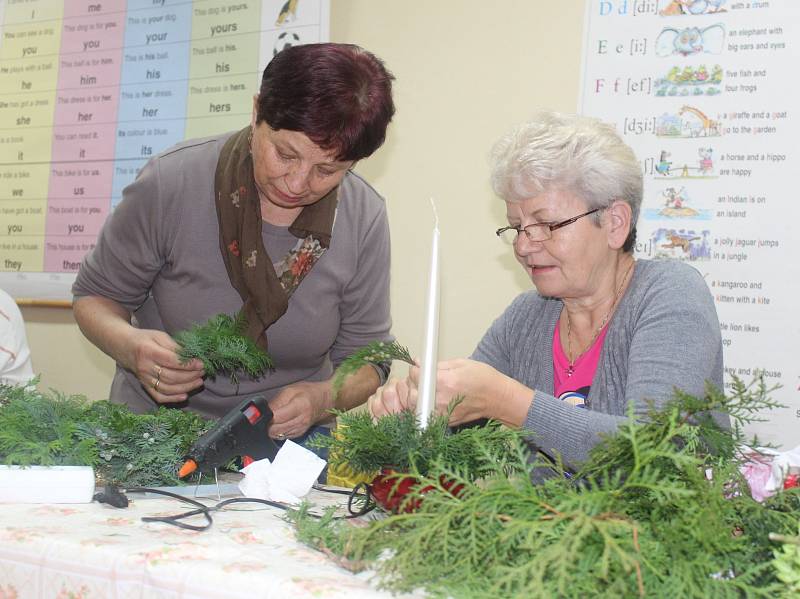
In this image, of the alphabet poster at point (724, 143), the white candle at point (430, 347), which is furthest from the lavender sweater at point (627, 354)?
the alphabet poster at point (724, 143)

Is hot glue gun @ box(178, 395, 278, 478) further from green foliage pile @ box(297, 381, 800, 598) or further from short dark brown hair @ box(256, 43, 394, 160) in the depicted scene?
short dark brown hair @ box(256, 43, 394, 160)

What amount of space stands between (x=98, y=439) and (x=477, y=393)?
58 centimetres

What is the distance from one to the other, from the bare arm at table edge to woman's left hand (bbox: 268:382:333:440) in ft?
0.52

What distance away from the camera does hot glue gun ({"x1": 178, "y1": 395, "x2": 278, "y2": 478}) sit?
1243mm

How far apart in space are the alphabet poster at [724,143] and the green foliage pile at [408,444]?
4.51ft

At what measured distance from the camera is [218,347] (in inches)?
56.9

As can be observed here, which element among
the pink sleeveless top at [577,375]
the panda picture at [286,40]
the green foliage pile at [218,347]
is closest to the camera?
the green foliage pile at [218,347]

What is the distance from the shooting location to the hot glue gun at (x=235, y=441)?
4.08 feet

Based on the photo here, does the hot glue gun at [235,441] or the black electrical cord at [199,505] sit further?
the hot glue gun at [235,441]

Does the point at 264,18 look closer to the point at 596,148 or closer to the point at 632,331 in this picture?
the point at 596,148

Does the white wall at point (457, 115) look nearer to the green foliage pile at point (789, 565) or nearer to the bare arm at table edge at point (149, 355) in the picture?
the bare arm at table edge at point (149, 355)

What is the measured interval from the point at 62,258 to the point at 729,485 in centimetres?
297

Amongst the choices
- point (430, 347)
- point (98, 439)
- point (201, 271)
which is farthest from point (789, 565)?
point (201, 271)

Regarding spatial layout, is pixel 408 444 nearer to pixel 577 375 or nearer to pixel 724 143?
pixel 577 375
